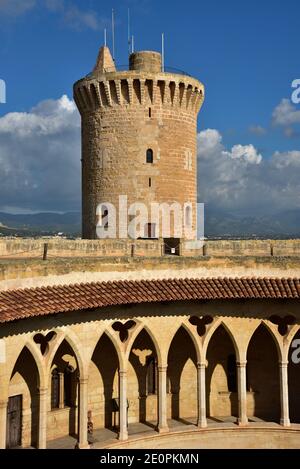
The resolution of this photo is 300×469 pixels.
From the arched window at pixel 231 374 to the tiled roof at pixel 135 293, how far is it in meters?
6.82

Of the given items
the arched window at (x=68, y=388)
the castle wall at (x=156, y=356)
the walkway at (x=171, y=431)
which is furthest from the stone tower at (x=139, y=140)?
the walkway at (x=171, y=431)

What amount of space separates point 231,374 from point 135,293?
9946 mm

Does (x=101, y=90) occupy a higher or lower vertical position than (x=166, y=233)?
higher

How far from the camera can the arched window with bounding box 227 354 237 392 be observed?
27.4m

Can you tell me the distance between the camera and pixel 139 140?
31.5 m

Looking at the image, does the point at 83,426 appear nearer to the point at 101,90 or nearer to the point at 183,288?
the point at 183,288

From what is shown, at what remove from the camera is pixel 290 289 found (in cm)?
2167

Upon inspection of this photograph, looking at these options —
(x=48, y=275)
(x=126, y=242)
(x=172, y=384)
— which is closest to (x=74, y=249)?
(x=126, y=242)

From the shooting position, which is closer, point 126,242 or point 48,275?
point 48,275

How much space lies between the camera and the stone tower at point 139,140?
31547mm

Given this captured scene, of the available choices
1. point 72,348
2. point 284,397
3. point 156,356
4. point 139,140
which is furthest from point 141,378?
point 139,140

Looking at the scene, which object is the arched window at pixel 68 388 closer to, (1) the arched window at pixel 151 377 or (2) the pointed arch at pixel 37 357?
(2) the pointed arch at pixel 37 357

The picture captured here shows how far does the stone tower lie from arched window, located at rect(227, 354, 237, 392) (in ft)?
27.2

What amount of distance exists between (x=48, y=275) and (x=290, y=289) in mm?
10493
